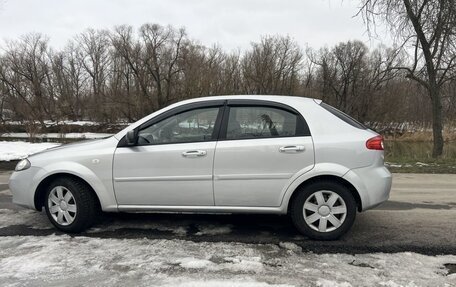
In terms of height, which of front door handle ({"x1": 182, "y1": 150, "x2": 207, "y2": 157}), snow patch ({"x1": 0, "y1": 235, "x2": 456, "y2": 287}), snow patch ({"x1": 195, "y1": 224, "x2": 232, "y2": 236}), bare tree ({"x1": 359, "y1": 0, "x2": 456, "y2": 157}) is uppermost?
bare tree ({"x1": 359, "y1": 0, "x2": 456, "y2": 157})

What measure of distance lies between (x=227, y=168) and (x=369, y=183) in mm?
1598

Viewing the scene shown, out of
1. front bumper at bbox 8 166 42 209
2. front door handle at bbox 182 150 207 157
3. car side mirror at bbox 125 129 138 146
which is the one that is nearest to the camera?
front door handle at bbox 182 150 207 157

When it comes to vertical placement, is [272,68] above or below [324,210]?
above

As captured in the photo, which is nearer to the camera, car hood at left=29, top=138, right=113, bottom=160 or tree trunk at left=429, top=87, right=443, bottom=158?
car hood at left=29, top=138, right=113, bottom=160

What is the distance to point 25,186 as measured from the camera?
17.2 ft

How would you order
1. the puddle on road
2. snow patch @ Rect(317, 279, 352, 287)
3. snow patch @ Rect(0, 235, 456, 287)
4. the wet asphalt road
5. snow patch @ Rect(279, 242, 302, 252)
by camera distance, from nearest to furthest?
snow patch @ Rect(317, 279, 352, 287) → snow patch @ Rect(0, 235, 456, 287) → the puddle on road → snow patch @ Rect(279, 242, 302, 252) → the wet asphalt road

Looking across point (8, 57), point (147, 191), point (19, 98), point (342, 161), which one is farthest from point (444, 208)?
point (8, 57)

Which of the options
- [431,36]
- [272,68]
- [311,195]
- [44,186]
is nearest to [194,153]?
[311,195]

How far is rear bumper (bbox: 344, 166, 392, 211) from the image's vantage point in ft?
15.2

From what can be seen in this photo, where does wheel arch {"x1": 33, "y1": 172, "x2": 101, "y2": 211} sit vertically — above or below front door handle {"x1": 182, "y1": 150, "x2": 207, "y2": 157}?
below

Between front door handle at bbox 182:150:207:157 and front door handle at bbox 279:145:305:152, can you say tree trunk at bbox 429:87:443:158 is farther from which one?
front door handle at bbox 182:150:207:157

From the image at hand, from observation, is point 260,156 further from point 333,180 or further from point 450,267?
point 450,267

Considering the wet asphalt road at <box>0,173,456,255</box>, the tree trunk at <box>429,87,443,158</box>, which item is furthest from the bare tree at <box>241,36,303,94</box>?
the wet asphalt road at <box>0,173,456,255</box>

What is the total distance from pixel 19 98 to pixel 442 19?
44677mm
